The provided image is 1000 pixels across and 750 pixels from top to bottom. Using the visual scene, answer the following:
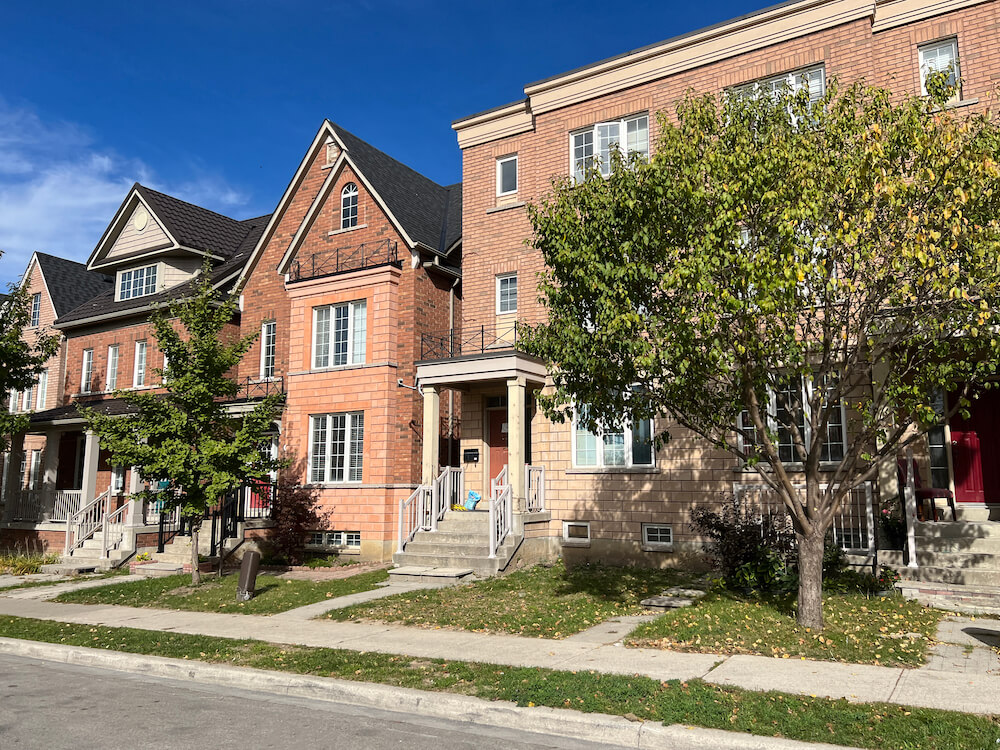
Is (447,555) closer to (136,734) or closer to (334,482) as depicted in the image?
(334,482)

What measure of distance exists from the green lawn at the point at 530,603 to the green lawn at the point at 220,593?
1693 mm

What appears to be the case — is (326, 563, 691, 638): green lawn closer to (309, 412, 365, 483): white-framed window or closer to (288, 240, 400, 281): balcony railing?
(309, 412, 365, 483): white-framed window

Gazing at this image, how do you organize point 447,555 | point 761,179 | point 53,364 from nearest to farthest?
point 761,179, point 447,555, point 53,364

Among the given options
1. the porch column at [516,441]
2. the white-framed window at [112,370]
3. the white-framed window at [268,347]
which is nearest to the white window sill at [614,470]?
the porch column at [516,441]

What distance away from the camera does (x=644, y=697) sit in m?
7.15

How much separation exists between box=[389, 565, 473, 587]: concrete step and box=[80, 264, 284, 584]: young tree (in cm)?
380

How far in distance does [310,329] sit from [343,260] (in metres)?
2.22

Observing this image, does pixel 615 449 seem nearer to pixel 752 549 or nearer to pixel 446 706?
pixel 752 549

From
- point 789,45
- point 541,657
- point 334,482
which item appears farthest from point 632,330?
point 334,482

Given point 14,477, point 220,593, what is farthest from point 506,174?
point 14,477

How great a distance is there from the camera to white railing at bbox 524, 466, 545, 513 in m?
17.4

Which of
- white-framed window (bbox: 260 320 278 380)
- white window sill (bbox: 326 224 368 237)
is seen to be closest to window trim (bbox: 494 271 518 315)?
white window sill (bbox: 326 224 368 237)

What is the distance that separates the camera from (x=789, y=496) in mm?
9930

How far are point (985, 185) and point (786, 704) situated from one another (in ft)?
20.3
